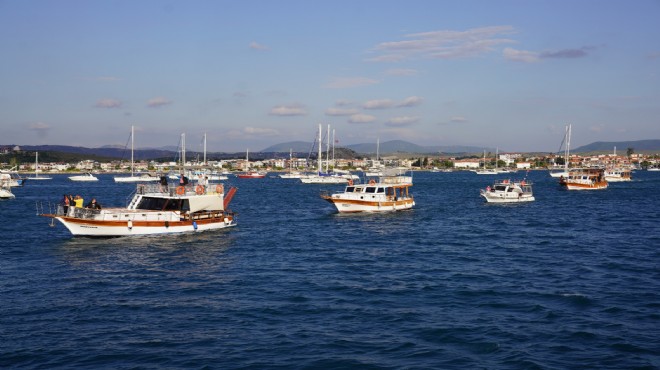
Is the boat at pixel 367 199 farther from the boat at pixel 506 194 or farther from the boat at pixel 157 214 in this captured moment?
the boat at pixel 506 194

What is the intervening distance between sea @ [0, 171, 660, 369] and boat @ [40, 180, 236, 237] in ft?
3.49

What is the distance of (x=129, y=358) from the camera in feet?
65.4

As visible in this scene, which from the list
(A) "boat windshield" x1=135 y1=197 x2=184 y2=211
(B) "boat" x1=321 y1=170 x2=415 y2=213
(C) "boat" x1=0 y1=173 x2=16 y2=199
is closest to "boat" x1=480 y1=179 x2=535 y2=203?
(B) "boat" x1=321 y1=170 x2=415 y2=213

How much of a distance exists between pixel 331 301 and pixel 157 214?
80.1ft

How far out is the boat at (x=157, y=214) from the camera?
4550 cm

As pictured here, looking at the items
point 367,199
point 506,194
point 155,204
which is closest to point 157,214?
point 155,204

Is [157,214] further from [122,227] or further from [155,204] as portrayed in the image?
[122,227]

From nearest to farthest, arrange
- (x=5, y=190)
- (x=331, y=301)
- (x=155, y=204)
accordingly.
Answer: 1. (x=331, y=301)
2. (x=155, y=204)
3. (x=5, y=190)

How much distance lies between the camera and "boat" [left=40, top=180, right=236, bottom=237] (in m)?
45.5

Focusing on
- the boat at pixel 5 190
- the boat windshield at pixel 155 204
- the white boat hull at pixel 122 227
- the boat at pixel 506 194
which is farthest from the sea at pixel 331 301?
the boat at pixel 5 190

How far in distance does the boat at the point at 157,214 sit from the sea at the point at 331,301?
106cm

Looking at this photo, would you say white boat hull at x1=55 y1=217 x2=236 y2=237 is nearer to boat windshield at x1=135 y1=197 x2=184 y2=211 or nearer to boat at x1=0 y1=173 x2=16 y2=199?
boat windshield at x1=135 y1=197 x2=184 y2=211

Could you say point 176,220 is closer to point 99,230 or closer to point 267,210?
point 99,230

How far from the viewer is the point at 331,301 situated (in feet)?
89.9
